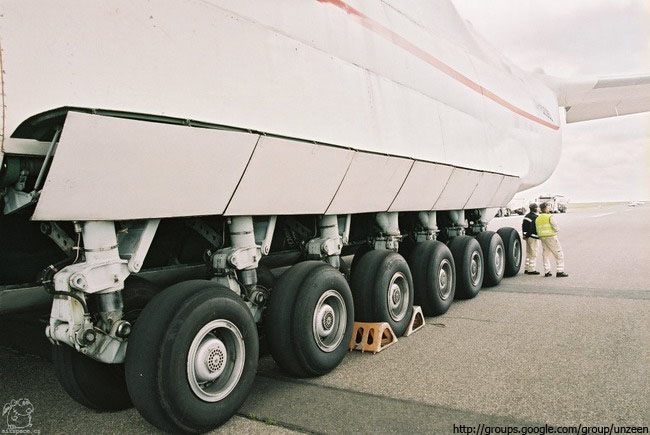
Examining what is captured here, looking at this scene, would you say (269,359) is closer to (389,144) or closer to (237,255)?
(237,255)

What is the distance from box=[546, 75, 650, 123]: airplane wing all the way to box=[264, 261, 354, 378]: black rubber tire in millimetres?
12663

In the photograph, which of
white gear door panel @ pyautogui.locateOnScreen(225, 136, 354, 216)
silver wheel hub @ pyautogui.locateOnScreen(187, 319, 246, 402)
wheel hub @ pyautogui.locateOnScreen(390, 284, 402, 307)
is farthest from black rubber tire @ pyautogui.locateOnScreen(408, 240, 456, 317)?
silver wheel hub @ pyautogui.locateOnScreen(187, 319, 246, 402)

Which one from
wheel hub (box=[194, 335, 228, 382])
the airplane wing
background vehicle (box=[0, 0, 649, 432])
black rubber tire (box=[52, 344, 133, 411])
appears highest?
the airplane wing

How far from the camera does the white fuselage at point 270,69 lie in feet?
8.70

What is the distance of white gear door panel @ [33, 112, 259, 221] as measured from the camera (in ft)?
8.87

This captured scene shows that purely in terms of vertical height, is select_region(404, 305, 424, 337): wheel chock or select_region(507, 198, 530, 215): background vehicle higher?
select_region(507, 198, 530, 215): background vehicle

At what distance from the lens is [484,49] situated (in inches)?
400

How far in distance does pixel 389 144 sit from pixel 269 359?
261cm

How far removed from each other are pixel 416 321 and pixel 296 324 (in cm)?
258

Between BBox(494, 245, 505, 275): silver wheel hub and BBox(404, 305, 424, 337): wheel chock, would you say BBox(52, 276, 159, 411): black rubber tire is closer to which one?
BBox(404, 305, 424, 337): wheel chock

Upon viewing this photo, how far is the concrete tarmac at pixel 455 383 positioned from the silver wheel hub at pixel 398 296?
1.05ft

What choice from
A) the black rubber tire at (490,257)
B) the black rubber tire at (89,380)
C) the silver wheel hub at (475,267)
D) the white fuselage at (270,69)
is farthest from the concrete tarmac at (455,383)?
the black rubber tire at (490,257)

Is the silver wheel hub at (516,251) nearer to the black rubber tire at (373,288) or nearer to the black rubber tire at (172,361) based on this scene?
the black rubber tire at (373,288)

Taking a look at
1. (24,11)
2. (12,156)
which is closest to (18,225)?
(12,156)
